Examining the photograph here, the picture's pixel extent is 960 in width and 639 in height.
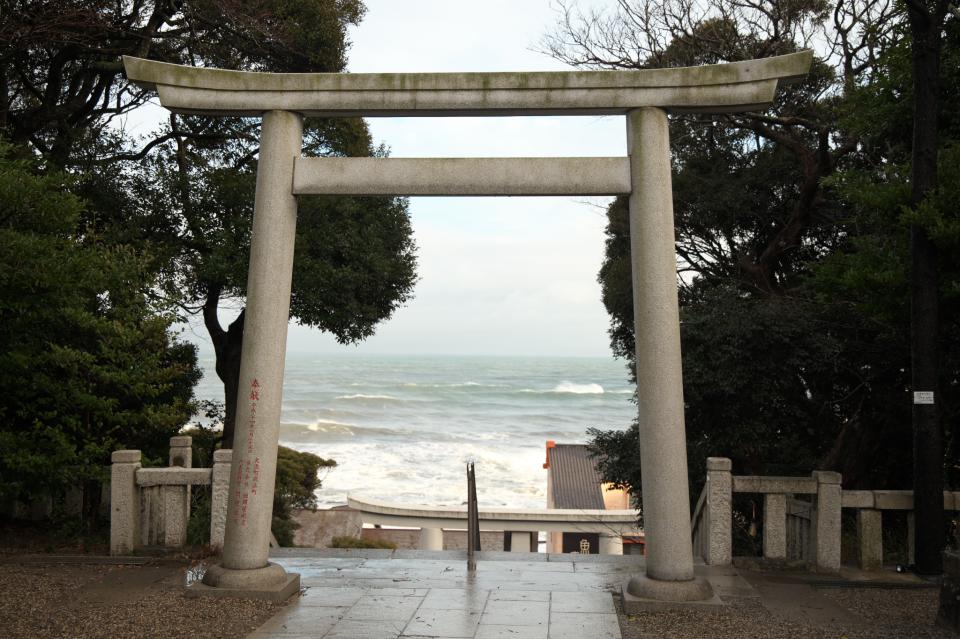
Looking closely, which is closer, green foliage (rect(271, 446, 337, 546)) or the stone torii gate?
the stone torii gate

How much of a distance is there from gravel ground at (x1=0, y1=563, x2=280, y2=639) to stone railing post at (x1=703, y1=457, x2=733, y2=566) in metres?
3.87

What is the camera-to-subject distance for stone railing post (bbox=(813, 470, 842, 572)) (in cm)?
705

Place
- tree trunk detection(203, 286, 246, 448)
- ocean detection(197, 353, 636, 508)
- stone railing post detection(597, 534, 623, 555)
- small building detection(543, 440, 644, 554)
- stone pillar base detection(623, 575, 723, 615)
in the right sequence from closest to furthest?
stone pillar base detection(623, 575, 723, 615) < tree trunk detection(203, 286, 246, 448) < stone railing post detection(597, 534, 623, 555) < small building detection(543, 440, 644, 554) < ocean detection(197, 353, 636, 508)

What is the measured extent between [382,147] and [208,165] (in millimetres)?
2998

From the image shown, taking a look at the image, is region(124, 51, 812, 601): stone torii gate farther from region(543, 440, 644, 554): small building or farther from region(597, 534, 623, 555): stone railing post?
region(543, 440, 644, 554): small building

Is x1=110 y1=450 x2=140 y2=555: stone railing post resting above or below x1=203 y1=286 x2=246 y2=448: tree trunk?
below

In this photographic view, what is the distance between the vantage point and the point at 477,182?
246 inches

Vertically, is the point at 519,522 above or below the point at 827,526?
below

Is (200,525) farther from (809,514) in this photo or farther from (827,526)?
(827,526)

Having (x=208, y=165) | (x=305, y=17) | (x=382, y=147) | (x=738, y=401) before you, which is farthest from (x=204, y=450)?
(x=738, y=401)

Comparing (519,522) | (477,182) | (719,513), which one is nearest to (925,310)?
(719,513)

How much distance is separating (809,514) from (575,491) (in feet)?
52.6

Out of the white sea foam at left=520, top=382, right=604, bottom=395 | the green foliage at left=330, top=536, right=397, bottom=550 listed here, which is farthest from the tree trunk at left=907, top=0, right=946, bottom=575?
the white sea foam at left=520, top=382, right=604, bottom=395

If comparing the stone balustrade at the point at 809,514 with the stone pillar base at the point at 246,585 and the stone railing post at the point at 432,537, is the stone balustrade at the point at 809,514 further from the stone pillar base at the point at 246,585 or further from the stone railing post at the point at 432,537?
the stone railing post at the point at 432,537
